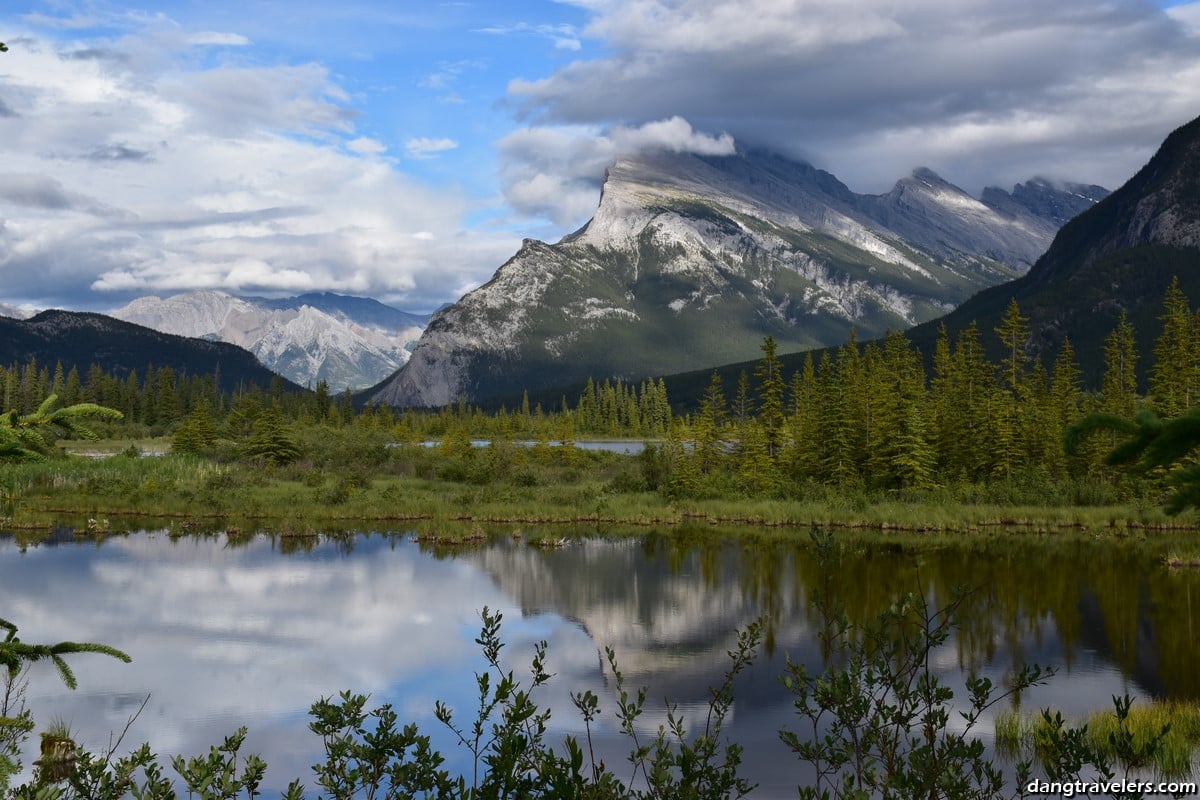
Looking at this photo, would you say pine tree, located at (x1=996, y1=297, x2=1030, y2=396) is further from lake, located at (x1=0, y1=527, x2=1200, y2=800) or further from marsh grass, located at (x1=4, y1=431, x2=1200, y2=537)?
lake, located at (x1=0, y1=527, x2=1200, y2=800)

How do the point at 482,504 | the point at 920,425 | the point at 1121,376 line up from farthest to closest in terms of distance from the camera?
the point at 1121,376 < the point at 920,425 < the point at 482,504

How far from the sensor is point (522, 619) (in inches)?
1481

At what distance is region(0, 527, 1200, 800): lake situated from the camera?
25.8 meters

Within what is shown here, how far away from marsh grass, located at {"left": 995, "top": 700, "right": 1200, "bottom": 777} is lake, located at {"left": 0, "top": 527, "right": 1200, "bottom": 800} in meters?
2.31

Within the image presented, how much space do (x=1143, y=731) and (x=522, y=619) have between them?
2297cm

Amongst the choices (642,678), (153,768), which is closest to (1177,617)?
(642,678)

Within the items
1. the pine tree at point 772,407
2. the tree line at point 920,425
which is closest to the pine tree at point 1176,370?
the tree line at point 920,425

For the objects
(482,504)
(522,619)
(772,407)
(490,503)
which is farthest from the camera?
(772,407)

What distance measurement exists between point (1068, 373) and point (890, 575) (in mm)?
48480

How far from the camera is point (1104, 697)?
85.5 feet

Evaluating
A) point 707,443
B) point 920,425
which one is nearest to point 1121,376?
point 920,425

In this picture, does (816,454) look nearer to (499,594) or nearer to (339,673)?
(499,594)

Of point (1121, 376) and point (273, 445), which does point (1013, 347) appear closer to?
point (1121, 376)

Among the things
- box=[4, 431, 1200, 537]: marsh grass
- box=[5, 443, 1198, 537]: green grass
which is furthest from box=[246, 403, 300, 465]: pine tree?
box=[5, 443, 1198, 537]: green grass
